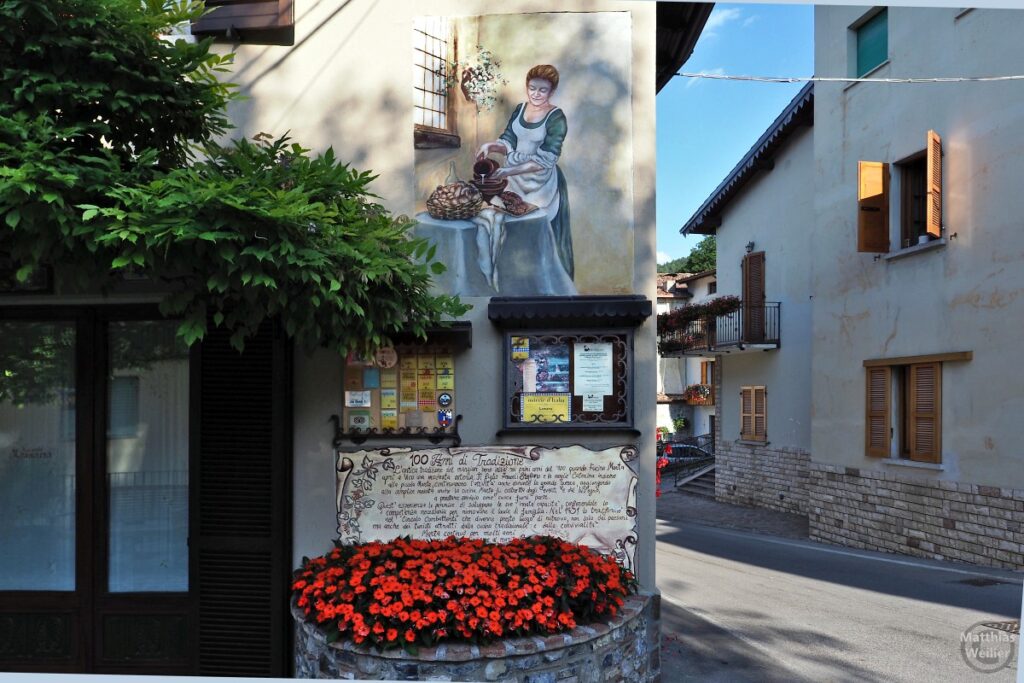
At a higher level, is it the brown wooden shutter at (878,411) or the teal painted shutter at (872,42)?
the teal painted shutter at (872,42)

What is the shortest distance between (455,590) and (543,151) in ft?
Answer: 9.82

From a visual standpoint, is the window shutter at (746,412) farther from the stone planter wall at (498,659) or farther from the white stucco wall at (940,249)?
the stone planter wall at (498,659)

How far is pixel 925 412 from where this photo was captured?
10.7 metres

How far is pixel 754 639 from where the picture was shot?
6.30m

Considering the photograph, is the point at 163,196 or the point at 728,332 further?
the point at 728,332

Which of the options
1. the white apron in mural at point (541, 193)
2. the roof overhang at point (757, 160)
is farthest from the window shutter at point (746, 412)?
the white apron in mural at point (541, 193)

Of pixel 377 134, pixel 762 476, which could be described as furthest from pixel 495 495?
pixel 762 476

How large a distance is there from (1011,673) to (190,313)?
6.50m

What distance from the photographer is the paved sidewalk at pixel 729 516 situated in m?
14.4

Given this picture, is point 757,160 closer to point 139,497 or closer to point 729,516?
point 729,516

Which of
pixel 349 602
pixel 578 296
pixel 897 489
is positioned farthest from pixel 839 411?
pixel 349 602

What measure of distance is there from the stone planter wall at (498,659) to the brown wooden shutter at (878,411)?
345 inches

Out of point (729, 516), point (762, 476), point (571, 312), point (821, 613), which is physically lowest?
point (729, 516)

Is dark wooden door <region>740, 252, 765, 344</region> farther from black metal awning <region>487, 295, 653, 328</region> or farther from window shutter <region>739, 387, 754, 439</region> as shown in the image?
black metal awning <region>487, 295, 653, 328</region>
